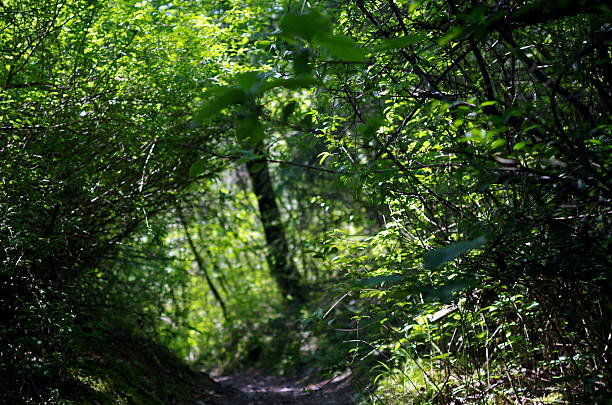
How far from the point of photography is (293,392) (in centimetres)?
715

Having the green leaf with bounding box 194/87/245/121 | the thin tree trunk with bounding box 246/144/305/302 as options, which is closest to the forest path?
the thin tree trunk with bounding box 246/144/305/302

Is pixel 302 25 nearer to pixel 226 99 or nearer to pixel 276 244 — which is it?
pixel 226 99

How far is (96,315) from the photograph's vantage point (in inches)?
224

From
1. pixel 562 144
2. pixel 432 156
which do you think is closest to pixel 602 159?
pixel 562 144

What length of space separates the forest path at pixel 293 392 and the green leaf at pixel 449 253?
3.86m

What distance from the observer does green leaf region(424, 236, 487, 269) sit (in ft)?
4.43

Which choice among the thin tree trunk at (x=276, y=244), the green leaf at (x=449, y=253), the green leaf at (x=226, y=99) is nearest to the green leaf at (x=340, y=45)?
the green leaf at (x=226, y=99)

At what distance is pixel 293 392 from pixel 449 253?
20.6 feet

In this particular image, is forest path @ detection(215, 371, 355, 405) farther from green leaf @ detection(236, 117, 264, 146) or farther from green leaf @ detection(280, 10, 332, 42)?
green leaf @ detection(280, 10, 332, 42)

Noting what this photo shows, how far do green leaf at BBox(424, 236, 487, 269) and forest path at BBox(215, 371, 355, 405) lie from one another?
3864 mm

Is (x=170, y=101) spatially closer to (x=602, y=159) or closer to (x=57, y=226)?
(x=57, y=226)

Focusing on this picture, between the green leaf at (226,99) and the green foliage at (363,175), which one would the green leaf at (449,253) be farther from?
the green leaf at (226,99)

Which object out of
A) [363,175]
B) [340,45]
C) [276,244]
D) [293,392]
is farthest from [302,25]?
[276,244]

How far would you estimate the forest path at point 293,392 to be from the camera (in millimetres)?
6109
